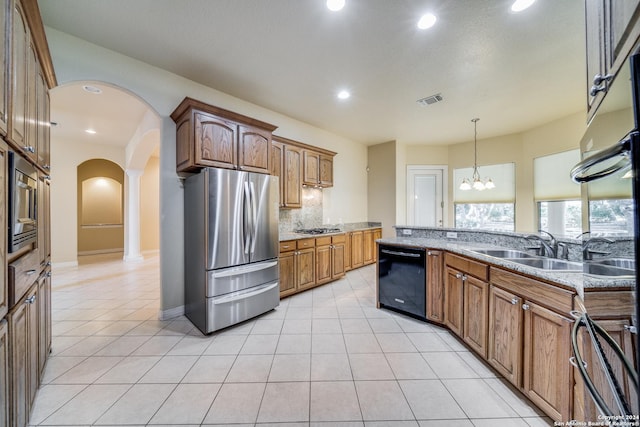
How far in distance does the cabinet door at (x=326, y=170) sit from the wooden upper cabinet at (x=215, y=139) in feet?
5.38

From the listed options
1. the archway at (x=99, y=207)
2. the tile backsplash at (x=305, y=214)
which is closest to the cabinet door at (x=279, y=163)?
the tile backsplash at (x=305, y=214)

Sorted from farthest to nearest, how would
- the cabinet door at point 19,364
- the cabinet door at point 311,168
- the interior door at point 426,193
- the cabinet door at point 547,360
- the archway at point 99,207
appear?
the archway at point 99,207, the interior door at point 426,193, the cabinet door at point 311,168, the cabinet door at point 547,360, the cabinet door at point 19,364

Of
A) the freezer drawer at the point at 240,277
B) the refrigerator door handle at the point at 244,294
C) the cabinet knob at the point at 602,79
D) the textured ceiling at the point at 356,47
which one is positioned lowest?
the refrigerator door handle at the point at 244,294

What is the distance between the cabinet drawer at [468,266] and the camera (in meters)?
1.89

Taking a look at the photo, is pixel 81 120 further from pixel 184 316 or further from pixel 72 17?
pixel 184 316

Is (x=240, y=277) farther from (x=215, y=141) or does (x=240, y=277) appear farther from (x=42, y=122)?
(x=42, y=122)

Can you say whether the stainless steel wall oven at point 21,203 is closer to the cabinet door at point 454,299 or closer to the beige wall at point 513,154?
the cabinet door at point 454,299

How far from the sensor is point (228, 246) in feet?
8.10

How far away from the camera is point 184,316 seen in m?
2.80

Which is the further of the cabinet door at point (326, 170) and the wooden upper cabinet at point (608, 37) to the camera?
the cabinet door at point (326, 170)

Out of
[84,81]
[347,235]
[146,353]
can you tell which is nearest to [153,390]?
[146,353]

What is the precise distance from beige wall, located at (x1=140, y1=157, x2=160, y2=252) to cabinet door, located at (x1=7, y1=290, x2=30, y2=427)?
6.30 meters

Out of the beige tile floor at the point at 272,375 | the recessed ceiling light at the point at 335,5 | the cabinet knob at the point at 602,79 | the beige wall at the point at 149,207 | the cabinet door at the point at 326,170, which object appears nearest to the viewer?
the cabinet knob at the point at 602,79

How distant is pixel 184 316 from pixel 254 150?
7.08ft
